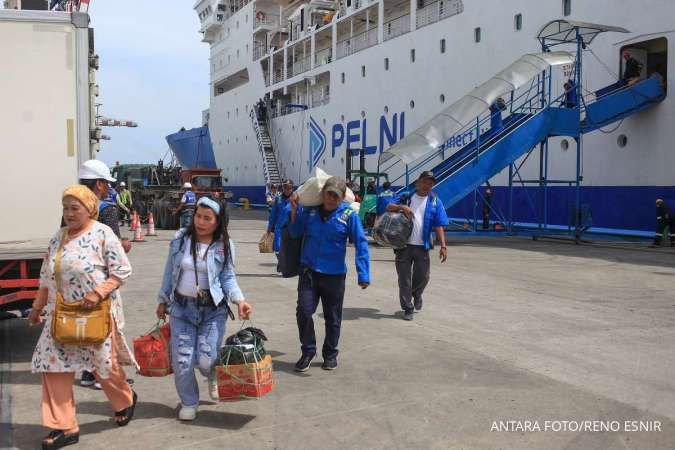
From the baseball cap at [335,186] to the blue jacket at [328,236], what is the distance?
17cm

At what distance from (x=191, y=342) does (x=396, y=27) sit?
2322 centimetres

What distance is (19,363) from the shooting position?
5457mm

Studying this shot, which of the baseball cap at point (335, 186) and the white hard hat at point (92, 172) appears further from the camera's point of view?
the baseball cap at point (335, 186)

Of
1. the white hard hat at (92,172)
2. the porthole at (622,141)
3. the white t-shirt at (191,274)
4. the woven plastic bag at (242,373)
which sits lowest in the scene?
the woven plastic bag at (242,373)

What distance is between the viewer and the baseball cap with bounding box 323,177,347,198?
16.8 feet

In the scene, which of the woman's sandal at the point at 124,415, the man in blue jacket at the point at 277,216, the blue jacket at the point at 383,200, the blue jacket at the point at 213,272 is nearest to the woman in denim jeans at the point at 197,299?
the blue jacket at the point at 213,272

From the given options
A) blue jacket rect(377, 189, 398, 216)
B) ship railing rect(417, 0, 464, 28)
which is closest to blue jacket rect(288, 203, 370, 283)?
→ blue jacket rect(377, 189, 398, 216)

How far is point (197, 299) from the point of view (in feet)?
13.2

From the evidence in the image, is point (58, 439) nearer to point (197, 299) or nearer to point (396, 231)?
point (197, 299)

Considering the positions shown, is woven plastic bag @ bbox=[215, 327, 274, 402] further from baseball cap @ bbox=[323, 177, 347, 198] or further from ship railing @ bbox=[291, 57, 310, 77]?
ship railing @ bbox=[291, 57, 310, 77]

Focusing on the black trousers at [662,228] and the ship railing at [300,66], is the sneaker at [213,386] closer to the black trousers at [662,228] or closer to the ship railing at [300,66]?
the black trousers at [662,228]

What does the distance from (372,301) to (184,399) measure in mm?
4493

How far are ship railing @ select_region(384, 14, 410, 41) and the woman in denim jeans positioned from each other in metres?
21.7

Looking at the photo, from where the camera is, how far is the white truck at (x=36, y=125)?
18.3 feet
